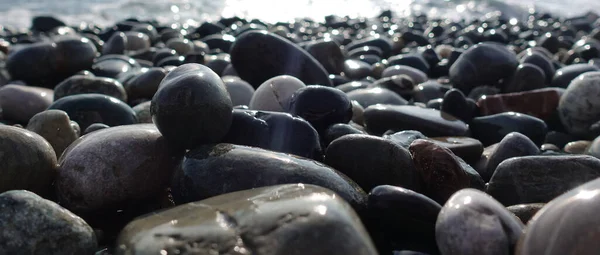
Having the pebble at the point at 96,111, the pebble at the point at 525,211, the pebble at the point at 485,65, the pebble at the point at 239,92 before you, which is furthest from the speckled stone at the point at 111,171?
the pebble at the point at 485,65

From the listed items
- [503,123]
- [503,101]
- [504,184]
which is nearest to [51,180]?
[504,184]

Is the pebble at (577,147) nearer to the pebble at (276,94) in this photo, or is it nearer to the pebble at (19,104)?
the pebble at (276,94)

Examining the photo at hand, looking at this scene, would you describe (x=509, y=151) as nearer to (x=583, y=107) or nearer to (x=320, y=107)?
(x=320, y=107)

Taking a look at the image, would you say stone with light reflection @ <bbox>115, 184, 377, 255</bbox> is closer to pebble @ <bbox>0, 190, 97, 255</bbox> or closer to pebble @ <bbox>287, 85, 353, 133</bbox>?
pebble @ <bbox>0, 190, 97, 255</bbox>

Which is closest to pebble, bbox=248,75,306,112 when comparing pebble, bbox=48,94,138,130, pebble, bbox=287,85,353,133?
pebble, bbox=287,85,353,133

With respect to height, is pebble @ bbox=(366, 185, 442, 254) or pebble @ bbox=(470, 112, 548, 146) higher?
pebble @ bbox=(366, 185, 442, 254)
